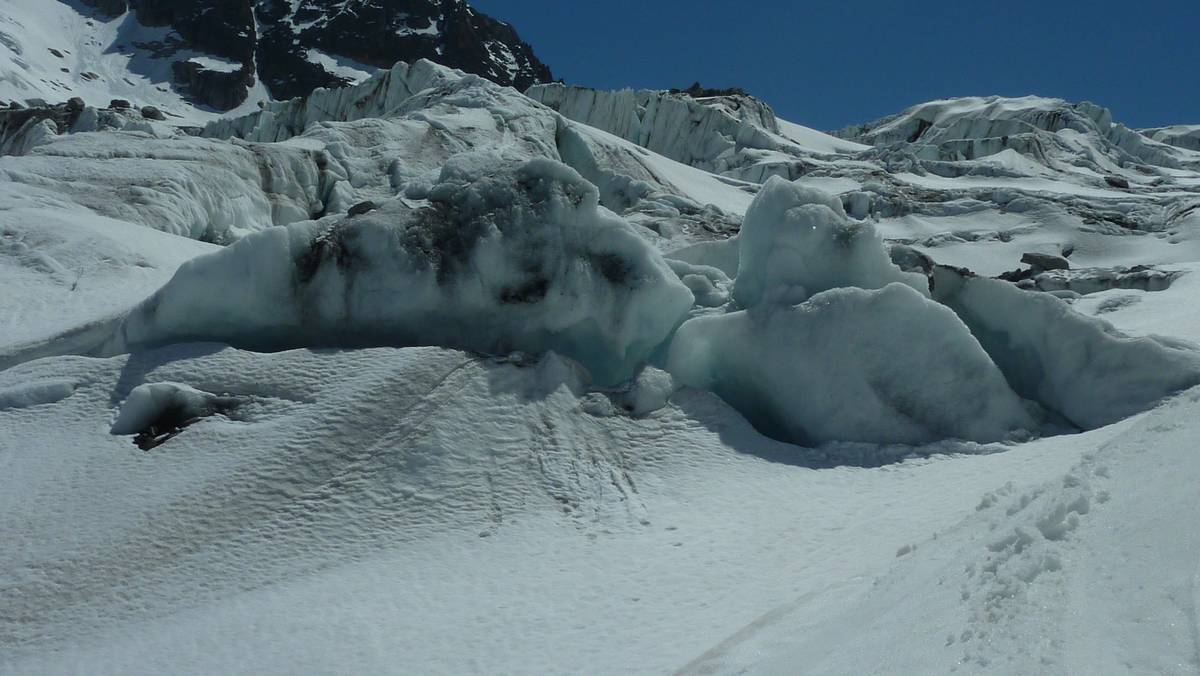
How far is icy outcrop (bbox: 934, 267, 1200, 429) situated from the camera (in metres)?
8.95

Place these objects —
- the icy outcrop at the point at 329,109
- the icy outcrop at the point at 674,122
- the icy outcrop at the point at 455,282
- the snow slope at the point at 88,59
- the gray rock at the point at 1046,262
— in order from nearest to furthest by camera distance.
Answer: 1. the icy outcrop at the point at 455,282
2. the gray rock at the point at 1046,262
3. the icy outcrop at the point at 329,109
4. the icy outcrop at the point at 674,122
5. the snow slope at the point at 88,59

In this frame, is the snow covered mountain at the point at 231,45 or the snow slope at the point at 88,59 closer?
the snow slope at the point at 88,59

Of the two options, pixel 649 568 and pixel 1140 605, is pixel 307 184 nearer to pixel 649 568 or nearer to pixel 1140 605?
pixel 649 568

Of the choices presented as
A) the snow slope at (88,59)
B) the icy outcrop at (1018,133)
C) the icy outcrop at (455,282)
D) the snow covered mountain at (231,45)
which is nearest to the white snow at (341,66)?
the snow covered mountain at (231,45)

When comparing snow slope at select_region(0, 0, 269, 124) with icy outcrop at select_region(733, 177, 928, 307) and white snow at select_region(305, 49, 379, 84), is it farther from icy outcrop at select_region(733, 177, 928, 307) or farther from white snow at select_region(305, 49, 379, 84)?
icy outcrop at select_region(733, 177, 928, 307)

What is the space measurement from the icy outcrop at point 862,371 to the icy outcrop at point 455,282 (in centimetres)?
110

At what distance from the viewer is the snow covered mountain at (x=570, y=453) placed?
4.84 m

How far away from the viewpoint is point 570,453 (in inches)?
327

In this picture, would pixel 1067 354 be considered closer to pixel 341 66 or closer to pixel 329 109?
pixel 329 109

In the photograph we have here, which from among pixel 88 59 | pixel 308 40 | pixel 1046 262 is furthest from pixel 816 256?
pixel 308 40

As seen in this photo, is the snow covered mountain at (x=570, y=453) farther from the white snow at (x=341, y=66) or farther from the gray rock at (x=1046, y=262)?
the white snow at (x=341, y=66)

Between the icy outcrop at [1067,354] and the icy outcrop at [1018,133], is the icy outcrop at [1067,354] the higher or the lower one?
the lower one

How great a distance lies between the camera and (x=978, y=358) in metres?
9.41

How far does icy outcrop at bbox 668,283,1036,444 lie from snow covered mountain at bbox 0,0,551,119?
90.5 meters
